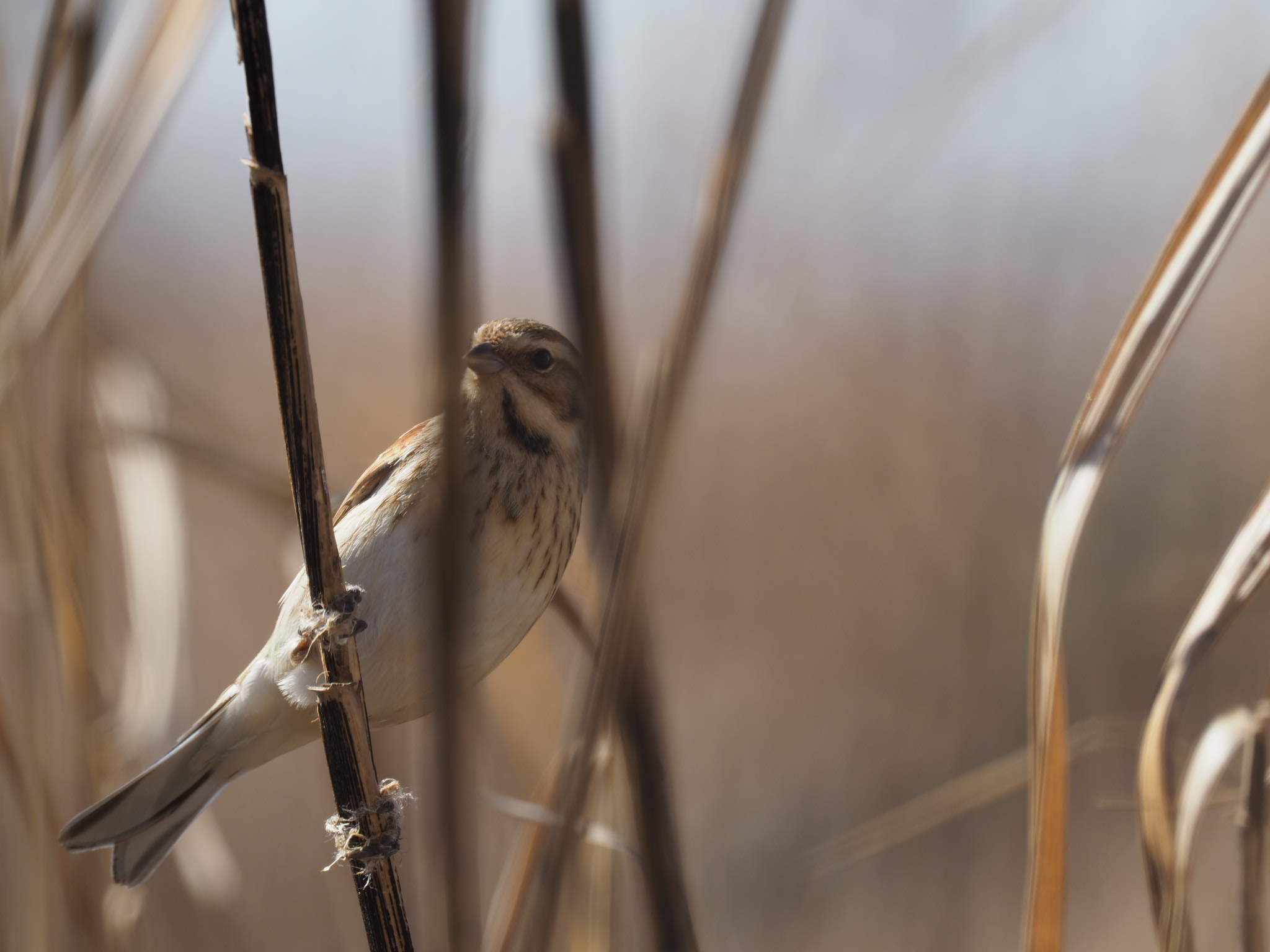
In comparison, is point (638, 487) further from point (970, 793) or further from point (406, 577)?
point (970, 793)

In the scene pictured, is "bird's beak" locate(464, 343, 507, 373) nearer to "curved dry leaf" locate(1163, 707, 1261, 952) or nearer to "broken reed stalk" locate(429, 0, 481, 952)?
"broken reed stalk" locate(429, 0, 481, 952)

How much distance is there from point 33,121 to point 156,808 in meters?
0.83

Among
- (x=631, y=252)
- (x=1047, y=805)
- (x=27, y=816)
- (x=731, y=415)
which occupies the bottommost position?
(x=1047, y=805)

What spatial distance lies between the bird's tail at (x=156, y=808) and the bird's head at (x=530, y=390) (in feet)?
1.73

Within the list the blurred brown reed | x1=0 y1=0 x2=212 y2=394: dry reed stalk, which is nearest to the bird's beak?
x1=0 y1=0 x2=212 y2=394: dry reed stalk

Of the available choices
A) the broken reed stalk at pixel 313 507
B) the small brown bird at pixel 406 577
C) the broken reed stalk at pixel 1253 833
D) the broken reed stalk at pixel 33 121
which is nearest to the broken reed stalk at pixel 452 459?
the broken reed stalk at pixel 313 507

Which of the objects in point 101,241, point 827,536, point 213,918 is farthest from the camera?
point 827,536

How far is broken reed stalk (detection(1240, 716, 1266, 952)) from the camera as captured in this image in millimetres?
1030

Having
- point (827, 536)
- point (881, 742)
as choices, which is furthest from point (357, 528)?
point (827, 536)

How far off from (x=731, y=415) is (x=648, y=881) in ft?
7.90

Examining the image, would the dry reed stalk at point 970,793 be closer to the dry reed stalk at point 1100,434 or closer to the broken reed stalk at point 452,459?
the dry reed stalk at point 1100,434

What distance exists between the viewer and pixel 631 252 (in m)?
2.88

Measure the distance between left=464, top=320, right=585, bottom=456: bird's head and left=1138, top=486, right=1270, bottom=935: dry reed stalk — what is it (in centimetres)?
72

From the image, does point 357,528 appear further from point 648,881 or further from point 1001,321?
point 1001,321
